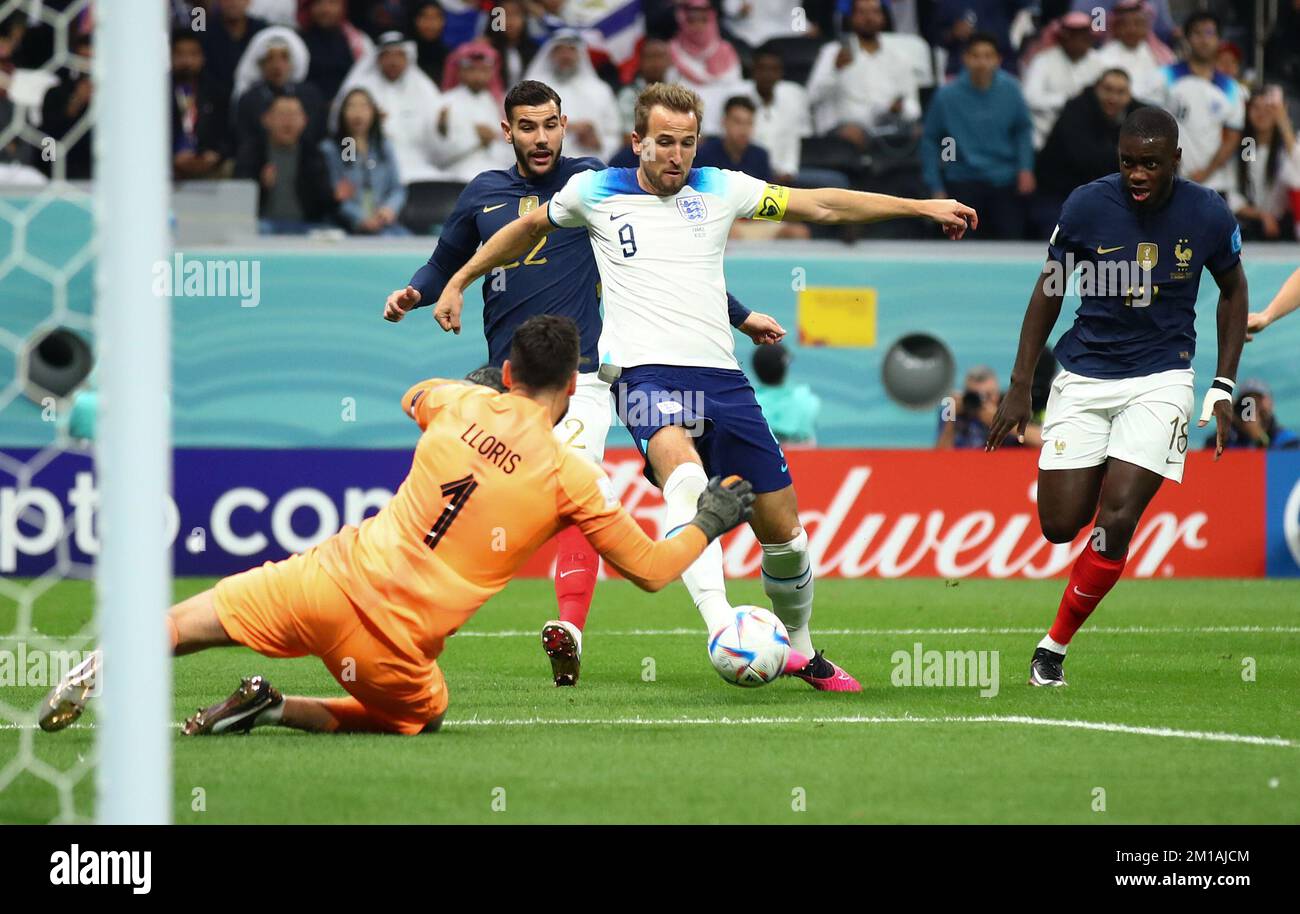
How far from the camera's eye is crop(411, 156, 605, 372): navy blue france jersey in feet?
27.6

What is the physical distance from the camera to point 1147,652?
9.01 metres

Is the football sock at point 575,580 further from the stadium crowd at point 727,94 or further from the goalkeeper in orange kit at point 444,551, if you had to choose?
the stadium crowd at point 727,94

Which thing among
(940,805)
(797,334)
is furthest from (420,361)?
(940,805)

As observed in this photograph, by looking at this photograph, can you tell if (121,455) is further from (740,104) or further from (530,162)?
(740,104)

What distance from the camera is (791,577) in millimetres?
7586

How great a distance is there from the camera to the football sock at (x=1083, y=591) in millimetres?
7641

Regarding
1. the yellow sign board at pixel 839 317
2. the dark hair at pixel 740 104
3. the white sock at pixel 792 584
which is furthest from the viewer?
the yellow sign board at pixel 839 317

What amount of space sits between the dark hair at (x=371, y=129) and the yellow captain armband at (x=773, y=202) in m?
8.13

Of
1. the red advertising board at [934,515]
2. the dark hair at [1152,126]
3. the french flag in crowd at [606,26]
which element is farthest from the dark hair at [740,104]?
the dark hair at [1152,126]

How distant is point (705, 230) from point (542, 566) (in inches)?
251

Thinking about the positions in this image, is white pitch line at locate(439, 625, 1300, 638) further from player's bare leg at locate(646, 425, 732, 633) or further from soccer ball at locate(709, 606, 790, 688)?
soccer ball at locate(709, 606, 790, 688)

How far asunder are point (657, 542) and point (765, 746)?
31.5 inches

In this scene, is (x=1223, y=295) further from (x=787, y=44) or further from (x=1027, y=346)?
(x=787, y=44)

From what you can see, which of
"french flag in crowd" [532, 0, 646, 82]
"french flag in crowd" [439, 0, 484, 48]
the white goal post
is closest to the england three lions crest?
the white goal post
